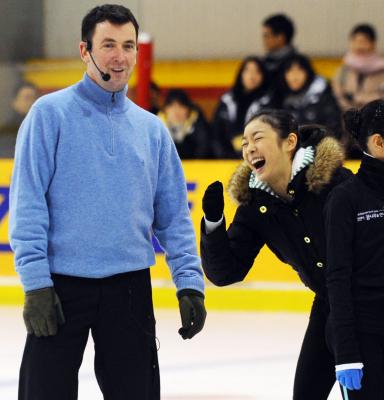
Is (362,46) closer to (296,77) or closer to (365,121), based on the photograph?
(296,77)

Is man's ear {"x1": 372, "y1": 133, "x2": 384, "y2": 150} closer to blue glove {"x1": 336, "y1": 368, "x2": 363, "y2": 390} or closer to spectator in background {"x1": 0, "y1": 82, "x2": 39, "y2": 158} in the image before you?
blue glove {"x1": 336, "y1": 368, "x2": 363, "y2": 390}

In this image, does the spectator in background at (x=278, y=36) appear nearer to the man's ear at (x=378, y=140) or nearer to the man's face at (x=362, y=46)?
the man's face at (x=362, y=46)

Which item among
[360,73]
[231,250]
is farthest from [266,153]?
[360,73]

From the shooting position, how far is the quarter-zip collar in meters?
3.47

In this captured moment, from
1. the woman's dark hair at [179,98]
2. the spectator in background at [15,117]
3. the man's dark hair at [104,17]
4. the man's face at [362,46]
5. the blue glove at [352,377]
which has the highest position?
the man's face at [362,46]

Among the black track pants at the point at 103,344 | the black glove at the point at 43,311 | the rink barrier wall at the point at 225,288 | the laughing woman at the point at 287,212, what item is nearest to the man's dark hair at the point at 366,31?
the rink barrier wall at the point at 225,288

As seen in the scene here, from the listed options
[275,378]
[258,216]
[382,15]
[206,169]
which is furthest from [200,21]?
[258,216]

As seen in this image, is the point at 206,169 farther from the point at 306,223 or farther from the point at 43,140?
the point at 43,140

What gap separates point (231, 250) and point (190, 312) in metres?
0.49

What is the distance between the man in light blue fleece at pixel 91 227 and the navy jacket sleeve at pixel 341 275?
0.43 m

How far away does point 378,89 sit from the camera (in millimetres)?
10117

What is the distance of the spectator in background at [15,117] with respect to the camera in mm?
8141

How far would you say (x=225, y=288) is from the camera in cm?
795

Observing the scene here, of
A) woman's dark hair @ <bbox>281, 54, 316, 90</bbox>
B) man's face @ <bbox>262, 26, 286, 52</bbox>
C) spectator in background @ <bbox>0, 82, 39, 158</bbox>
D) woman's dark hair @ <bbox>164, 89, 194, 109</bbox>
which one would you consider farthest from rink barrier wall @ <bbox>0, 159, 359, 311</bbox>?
man's face @ <bbox>262, 26, 286, 52</bbox>
